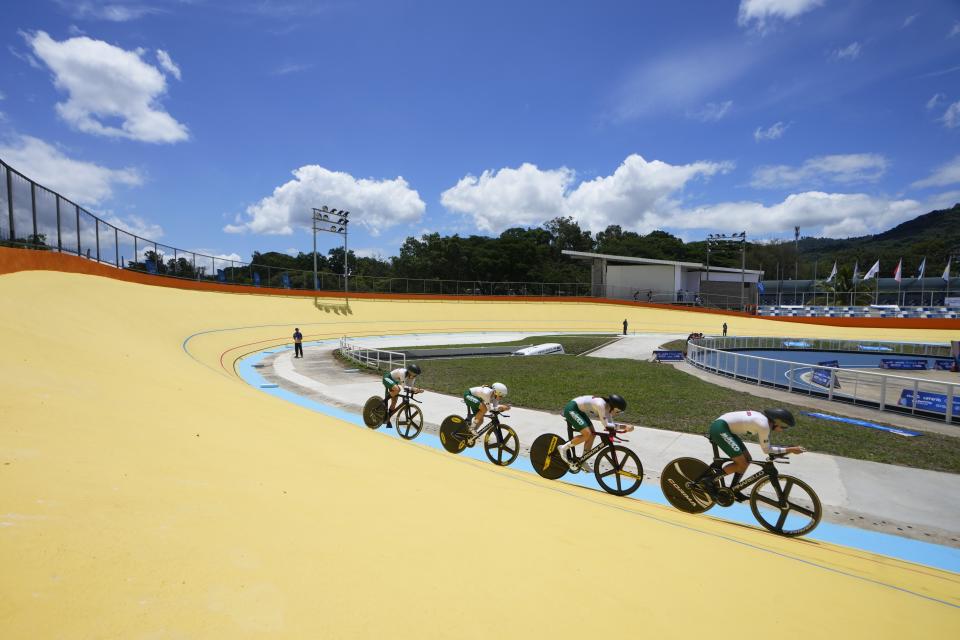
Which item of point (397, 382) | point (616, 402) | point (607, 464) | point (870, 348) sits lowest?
point (870, 348)

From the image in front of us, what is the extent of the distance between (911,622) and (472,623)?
270cm

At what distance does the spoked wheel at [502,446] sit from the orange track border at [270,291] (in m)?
13.0

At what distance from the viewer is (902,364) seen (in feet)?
78.8

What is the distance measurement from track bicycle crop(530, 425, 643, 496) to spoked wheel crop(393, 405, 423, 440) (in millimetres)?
3546

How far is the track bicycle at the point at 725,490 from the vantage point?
16.4 ft

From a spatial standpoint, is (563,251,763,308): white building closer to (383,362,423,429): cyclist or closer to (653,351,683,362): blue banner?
(653,351,683,362): blue banner

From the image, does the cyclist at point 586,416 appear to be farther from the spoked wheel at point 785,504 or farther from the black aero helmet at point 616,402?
the spoked wheel at point 785,504

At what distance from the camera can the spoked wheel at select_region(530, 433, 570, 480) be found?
6.59 meters

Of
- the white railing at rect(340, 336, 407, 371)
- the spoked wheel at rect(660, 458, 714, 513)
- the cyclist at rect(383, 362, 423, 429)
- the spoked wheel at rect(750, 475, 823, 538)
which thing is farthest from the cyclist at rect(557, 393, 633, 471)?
the white railing at rect(340, 336, 407, 371)

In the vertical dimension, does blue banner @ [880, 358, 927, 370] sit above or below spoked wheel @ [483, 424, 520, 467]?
below

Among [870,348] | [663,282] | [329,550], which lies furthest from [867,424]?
[663,282]

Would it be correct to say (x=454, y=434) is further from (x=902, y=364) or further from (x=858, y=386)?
(x=902, y=364)

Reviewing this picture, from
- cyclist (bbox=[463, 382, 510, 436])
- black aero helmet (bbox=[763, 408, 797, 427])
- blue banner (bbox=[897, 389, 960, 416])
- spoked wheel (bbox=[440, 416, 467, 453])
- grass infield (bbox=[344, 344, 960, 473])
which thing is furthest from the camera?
blue banner (bbox=[897, 389, 960, 416])

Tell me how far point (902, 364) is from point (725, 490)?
2643 cm
